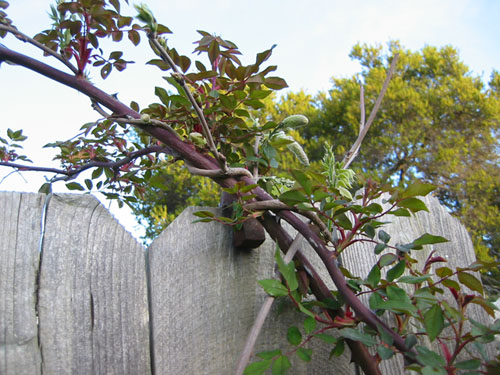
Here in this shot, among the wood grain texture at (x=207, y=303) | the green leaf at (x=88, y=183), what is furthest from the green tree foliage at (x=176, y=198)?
the wood grain texture at (x=207, y=303)

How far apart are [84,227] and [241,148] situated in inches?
16.1

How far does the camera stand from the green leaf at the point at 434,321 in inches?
33.0

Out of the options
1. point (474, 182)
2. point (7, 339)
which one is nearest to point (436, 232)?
point (7, 339)

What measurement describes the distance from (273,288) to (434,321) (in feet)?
0.98

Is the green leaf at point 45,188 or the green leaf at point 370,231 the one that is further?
the green leaf at point 45,188

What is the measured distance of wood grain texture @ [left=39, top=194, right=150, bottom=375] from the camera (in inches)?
35.5

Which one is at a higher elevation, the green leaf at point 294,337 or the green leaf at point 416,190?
the green leaf at point 416,190

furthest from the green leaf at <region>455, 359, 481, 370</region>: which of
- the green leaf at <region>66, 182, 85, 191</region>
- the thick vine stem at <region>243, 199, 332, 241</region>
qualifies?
the green leaf at <region>66, 182, 85, 191</region>

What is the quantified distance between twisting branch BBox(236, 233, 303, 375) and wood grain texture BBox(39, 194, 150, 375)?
0.83 ft

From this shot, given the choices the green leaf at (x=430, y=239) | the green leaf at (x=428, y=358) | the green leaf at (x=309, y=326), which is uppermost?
the green leaf at (x=430, y=239)

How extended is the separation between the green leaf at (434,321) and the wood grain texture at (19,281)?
0.73 m

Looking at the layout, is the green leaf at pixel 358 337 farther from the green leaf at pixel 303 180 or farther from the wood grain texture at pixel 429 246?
the wood grain texture at pixel 429 246

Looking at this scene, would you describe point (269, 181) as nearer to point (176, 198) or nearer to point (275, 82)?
point (275, 82)

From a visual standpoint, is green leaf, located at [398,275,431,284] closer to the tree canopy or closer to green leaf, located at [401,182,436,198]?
Answer: green leaf, located at [401,182,436,198]
